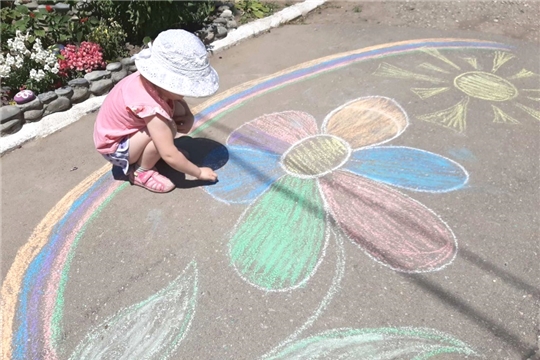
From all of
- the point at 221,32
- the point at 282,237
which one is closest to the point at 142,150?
the point at 282,237

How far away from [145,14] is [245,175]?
91.8 inches

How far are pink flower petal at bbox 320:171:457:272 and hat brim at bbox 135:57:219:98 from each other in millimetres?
1054

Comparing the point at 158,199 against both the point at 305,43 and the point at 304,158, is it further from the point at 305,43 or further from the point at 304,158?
the point at 305,43

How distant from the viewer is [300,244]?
8.87 ft

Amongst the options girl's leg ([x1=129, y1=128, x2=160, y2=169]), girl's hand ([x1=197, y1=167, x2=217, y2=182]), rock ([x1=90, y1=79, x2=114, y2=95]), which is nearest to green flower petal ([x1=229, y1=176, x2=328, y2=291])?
girl's hand ([x1=197, y1=167, x2=217, y2=182])

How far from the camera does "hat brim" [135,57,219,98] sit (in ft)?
8.43

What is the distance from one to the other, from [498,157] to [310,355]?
2.03m

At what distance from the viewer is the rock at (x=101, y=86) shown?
4.16 m

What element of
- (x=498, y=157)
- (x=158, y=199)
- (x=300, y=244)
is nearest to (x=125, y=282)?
(x=158, y=199)

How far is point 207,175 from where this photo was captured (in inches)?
119

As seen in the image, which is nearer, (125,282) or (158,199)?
(125,282)

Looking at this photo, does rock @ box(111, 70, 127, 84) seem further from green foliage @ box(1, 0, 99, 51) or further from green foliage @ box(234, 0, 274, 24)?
green foliage @ box(234, 0, 274, 24)

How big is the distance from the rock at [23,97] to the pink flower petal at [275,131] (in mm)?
1689

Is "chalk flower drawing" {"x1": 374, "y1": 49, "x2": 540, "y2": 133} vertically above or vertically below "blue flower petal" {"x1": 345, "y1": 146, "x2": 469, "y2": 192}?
above
